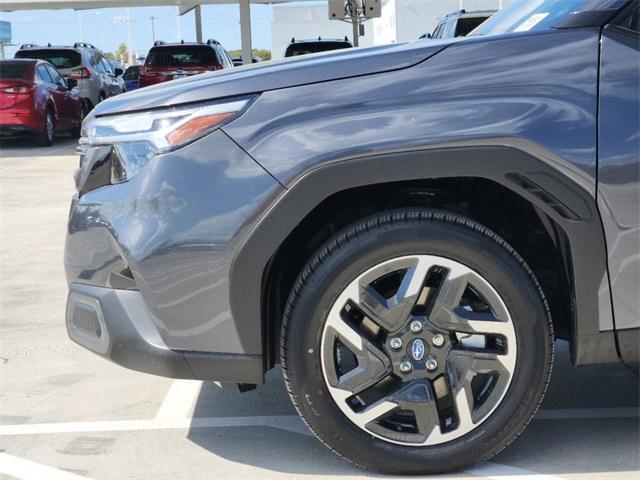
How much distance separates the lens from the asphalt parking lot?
331 centimetres

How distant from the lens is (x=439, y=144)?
295 centimetres

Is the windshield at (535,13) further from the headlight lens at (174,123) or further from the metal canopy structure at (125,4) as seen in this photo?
the metal canopy structure at (125,4)

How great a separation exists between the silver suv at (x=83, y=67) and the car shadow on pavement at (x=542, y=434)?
659 inches

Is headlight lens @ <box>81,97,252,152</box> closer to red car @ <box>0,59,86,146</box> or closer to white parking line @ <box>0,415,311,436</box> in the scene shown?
white parking line @ <box>0,415,311,436</box>

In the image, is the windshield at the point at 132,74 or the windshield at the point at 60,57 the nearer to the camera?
the windshield at the point at 60,57

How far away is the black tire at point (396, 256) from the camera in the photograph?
3.01 metres

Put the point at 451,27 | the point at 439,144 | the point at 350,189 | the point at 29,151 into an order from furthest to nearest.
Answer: the point at 29,151 → the point at 451,27 → the point at 350,189 → the point at 439,144

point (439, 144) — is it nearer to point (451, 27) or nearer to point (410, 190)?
point (410, 190)

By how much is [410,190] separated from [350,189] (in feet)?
0.66

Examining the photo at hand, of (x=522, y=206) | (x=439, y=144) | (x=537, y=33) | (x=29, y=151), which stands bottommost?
(x=29, y=151)

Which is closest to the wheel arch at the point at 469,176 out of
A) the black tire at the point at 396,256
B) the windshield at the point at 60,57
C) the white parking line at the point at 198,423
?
the black tire at the point at 396,256

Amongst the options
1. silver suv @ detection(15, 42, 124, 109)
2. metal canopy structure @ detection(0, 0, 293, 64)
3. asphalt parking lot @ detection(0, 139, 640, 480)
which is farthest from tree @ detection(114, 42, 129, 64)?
asphalt parking lot @ detection(0, 139, 640, 480)

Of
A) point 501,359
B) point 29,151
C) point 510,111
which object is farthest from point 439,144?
point 29,151

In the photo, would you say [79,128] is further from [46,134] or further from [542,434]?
[542,434]
